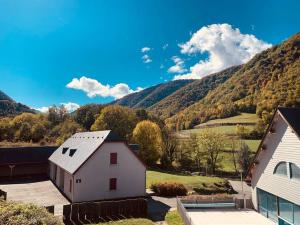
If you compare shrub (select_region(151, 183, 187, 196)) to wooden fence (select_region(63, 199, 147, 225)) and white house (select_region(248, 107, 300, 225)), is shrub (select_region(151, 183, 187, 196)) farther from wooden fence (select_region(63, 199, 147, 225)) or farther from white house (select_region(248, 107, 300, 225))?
white house (select_region(248, 107, 300, 225))

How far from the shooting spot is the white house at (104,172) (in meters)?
28.0

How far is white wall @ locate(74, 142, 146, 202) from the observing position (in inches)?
1106

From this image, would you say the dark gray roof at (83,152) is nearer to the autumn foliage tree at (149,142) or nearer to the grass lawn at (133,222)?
the grass lawn at (133,222)

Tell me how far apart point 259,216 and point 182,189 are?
11650mm

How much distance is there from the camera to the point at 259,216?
2233 centimetres

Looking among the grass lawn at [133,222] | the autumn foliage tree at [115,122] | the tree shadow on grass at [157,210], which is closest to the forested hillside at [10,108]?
the autumn foliage tree at [115,122]

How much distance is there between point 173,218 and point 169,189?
10.3 metres

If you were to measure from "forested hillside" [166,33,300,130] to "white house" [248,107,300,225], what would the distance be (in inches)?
2719

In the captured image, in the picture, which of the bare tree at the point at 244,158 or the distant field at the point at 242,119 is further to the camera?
the distant field at the point at 242,119

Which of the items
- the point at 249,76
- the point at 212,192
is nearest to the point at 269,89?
the point at 249,76

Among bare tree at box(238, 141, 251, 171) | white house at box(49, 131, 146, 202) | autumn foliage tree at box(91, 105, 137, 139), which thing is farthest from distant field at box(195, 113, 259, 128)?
white house at box(49, 131, 146, 202)

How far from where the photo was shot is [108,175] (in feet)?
96.2

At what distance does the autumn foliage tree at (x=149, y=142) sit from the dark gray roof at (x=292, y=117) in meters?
41.9

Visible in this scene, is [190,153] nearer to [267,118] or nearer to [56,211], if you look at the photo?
[267,118]
